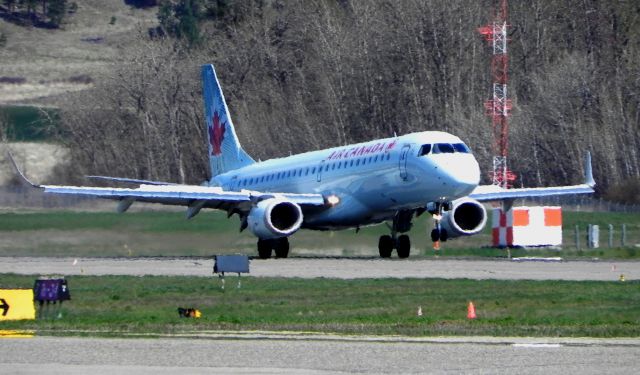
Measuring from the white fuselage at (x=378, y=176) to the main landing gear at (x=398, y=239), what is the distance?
334 millimetres

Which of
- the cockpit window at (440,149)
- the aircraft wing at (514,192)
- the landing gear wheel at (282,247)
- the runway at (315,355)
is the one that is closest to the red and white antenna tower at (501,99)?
the aircraft wing at (514,192)

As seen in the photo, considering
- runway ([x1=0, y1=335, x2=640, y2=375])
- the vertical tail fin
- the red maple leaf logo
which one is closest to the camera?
runway ([x1=0, y1=335, x2=640, y2=375])

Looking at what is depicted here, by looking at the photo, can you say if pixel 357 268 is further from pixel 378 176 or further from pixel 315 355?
pixel 315 355

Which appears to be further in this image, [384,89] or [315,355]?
[384,89]

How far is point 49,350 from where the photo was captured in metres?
22.4

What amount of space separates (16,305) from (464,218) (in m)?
22.6

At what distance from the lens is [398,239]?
47.5 metres

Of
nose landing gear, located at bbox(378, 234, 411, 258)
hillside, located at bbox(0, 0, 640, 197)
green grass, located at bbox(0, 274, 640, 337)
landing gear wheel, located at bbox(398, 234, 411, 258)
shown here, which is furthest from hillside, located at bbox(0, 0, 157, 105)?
green grass, located at bbox(0, 274, 640, 337)

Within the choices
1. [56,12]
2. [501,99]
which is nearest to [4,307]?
[501,99]

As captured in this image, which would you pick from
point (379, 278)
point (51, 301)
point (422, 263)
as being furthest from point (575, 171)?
point (51, 301)

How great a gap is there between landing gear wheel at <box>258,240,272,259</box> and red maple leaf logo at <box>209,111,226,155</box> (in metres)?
9.16

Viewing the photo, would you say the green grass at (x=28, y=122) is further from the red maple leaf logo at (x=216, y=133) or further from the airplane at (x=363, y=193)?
the airplane at (x=363, y=193)

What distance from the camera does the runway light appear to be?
48000 mm

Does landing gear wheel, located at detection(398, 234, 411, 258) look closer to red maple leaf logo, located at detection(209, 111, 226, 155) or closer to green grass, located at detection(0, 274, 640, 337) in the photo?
green grass, located at detection(0, 274, 640, 337)
